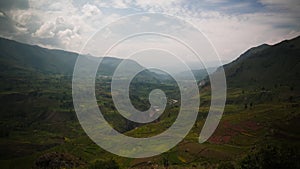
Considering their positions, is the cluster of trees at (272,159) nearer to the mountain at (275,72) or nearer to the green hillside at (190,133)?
the green hillside at (190,133)

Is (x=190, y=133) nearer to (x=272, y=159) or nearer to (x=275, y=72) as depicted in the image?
(x=272, y=159)

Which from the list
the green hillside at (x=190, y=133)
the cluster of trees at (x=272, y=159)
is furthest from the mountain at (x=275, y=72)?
the cluster of trees at (x=272, y=159)

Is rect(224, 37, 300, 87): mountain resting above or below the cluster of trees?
above

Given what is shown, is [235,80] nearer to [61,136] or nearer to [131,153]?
[61,136]

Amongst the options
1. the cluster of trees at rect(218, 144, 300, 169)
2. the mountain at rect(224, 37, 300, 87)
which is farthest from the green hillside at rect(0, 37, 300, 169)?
the mountain at rect(224, 37, 300, 87)

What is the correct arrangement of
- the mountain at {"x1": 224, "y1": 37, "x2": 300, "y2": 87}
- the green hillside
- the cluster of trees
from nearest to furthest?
the cluster of trees < the green hillside < the mountain at {"x1": 224, "y1": 37, "x2": 300, "y2": 87}

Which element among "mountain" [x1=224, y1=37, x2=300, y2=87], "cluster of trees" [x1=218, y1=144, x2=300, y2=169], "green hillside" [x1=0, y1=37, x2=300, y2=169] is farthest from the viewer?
"mountain" [x1=224, y1=37, x2=300, y2=87]

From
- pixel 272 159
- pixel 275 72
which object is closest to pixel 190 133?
pixel 272 159

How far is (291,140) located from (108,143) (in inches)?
1834

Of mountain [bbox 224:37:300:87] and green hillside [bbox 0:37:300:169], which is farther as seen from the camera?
mountain [bbox 224:37:300:87]

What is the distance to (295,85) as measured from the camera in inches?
5664

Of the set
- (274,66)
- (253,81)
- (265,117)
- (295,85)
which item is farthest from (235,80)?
(265,117)

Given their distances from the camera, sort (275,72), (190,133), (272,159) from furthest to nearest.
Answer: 1. (275,72)
2. (190,133)
3. (272,159)

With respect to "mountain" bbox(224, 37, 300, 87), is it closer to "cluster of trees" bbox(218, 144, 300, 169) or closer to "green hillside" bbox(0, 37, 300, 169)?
"green hillside" bbox(0, 37, 300, 169)
